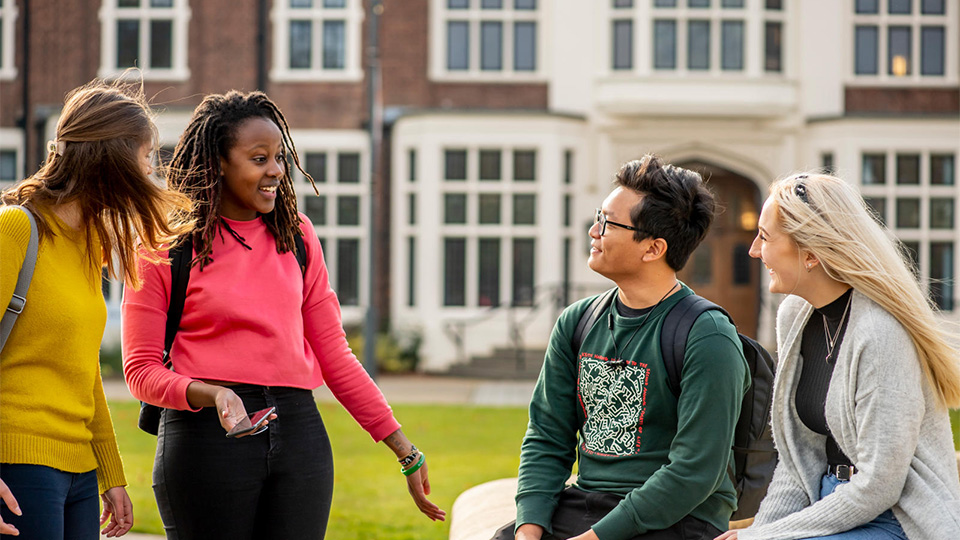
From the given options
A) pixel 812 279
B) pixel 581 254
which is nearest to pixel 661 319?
pixel 812 279

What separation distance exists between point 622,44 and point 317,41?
4.94 meters

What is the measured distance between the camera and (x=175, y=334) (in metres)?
2.34

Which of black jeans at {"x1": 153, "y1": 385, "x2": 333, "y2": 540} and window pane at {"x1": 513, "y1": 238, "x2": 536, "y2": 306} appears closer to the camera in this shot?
black jeans at {"x1": 153, "y1": 385, "x2": 333, "y2": 540}

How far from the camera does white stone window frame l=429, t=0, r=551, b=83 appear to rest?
15945 millimetres

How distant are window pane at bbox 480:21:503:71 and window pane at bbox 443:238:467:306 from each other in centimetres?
299

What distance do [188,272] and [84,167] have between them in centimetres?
34

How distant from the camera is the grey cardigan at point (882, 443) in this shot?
2.32m

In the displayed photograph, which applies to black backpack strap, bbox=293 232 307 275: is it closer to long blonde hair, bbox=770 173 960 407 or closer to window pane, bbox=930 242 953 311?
long blonde hair, bbox=770 173 960 407

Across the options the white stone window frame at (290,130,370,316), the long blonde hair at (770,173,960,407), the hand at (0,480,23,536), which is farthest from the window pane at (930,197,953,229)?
the hand at (0,480,23,536)

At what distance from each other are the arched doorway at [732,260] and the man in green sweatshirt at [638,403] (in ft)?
46.1

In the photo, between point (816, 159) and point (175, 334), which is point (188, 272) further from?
point (816, 159)

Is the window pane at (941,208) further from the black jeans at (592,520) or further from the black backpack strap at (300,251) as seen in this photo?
the black backpack strap at (300,251)

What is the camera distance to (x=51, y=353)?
2.08 metres

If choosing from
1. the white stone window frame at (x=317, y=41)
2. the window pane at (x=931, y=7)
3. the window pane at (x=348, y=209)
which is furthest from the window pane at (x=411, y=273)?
the window pane at (x=931, y=7)
